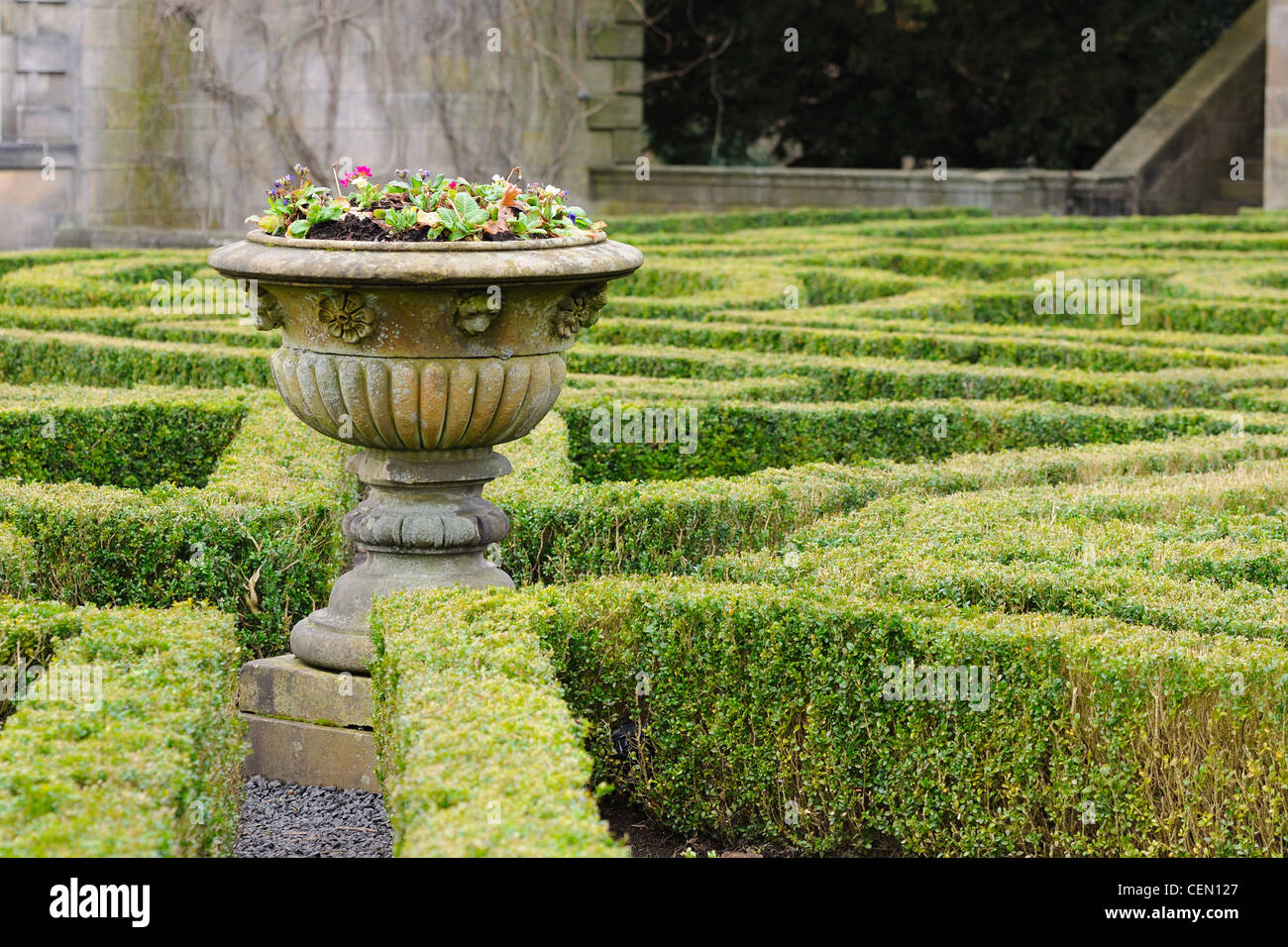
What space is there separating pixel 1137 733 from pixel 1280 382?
519 cm

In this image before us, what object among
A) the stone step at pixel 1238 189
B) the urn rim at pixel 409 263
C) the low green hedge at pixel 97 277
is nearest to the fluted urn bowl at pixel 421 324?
the urn rim at pixel 409 263

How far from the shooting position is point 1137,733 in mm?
4203

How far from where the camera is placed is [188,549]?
5.76 meters

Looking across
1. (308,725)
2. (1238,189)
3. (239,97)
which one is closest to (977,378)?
(308,725)

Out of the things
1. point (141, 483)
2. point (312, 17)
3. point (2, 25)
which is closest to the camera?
point (141, 483)

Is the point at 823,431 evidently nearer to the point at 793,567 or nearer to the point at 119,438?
the point at 793,567

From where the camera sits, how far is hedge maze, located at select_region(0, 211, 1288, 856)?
165 inches

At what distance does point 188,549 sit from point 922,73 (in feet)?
70.1

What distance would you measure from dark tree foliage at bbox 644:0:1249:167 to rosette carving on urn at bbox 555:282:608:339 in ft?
63.0

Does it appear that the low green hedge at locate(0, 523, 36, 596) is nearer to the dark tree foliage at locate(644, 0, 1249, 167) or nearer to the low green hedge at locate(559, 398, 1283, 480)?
the low green hedge at locate(559, 398, 1283, 480)

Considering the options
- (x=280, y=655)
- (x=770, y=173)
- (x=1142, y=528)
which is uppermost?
(x=770, y=173)

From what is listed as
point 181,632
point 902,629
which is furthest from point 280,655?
point 902,629

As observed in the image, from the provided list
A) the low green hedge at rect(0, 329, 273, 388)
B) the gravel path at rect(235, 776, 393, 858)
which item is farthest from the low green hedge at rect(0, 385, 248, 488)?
the gravel path at rect(235, 776, 393, 858)

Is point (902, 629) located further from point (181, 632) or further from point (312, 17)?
point (312, 17)
